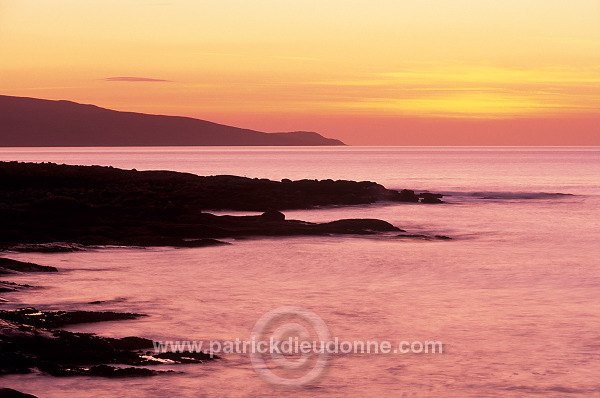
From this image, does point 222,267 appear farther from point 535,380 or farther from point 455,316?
point 535,380

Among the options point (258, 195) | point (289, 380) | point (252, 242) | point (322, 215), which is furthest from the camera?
point (258, 195)

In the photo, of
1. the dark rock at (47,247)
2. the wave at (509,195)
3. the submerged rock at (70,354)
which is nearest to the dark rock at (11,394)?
the submerged rock at (70,354)

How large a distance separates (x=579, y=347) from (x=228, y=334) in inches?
240

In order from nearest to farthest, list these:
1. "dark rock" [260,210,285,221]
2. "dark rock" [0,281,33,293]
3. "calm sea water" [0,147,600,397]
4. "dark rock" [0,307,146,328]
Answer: "calm sea water" [0,147,600,397] → "dark rock" [0,307,146,328] → "dark rock" [0,281,33,293] → "dark rock" [260,210,285,221]

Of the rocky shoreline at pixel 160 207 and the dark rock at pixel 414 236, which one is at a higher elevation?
the rocky shoreline at pixel 160 207

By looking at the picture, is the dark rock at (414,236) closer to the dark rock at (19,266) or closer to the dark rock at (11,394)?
the dark rock at (19,266)

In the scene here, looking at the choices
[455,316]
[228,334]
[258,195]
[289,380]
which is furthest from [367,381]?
[258,195]

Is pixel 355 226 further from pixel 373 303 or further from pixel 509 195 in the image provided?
pixel 509 195

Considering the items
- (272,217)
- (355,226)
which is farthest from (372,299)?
(272,217)

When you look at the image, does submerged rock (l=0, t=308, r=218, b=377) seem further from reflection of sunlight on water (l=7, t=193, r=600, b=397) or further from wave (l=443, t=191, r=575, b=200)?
wave (l=443, t=191, r=575, b=200)

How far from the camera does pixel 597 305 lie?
62.4 feet

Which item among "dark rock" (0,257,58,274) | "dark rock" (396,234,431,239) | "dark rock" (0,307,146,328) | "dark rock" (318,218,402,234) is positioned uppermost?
"dark rock" (318,218,402,234)

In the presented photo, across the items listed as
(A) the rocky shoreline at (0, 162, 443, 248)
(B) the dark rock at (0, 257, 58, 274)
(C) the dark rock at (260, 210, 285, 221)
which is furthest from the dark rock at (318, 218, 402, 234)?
(B) the dark rock at (0, 257, 58, 274)

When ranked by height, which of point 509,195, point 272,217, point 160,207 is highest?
point 509,195
